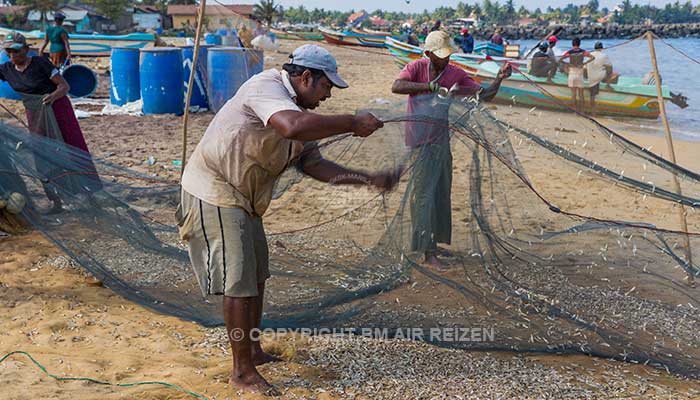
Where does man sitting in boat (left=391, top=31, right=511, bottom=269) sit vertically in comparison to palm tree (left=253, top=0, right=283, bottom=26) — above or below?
below

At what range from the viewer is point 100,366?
3.11 m

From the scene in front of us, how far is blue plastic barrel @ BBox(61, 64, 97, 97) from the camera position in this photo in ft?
37.8

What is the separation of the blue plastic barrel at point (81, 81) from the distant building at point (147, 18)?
46.1 m

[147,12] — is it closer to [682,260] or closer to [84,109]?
[84,109]

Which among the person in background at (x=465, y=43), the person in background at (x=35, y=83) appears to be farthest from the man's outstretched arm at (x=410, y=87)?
the person in background at (x=465, y=43)

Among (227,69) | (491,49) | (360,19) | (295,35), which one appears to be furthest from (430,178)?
(360,19)

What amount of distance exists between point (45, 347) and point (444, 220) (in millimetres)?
2192

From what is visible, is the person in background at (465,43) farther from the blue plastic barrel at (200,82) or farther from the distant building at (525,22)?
the distant building at (525,22)

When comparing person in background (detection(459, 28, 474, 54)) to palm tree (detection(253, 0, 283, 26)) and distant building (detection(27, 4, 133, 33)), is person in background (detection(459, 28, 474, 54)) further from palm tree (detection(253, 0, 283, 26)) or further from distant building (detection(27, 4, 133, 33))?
distant building (detection(27, 4, 133, 33))

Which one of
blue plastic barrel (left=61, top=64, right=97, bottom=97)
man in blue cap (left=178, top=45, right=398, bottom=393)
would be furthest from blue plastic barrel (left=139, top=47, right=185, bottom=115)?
man in blue cap (left=178, top=45, right=398, bottom=393)

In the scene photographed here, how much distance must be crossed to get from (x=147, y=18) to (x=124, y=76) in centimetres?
5164

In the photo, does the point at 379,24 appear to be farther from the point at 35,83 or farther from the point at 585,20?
the point at 35,83

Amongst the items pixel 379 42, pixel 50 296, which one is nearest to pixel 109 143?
pixel 50 296

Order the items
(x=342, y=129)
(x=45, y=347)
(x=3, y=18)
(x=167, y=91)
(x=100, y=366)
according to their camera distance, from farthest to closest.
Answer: (x=3, y=18) → (x=167, y=91) → (x=45, y=347) → (x=100, y=366) → (x=342, y=129)
